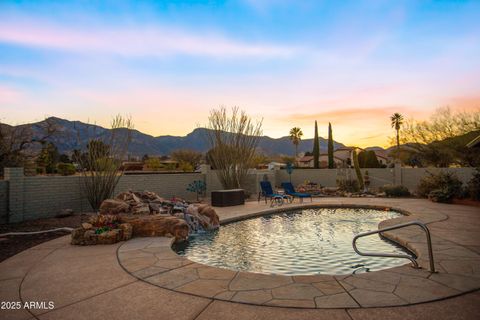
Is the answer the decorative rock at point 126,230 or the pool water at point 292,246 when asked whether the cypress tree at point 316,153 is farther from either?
the decorative rock at point 126,230

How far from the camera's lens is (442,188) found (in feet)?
36.5

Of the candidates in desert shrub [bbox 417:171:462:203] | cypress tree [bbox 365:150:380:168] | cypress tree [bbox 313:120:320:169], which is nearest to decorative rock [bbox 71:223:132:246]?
desert shrub [bbox 417:171:462:203]

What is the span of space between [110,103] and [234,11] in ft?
21.0

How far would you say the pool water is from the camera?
430 centimetres

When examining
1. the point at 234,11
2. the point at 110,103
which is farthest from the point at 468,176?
the point at 110,103

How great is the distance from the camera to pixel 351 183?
15664 mm

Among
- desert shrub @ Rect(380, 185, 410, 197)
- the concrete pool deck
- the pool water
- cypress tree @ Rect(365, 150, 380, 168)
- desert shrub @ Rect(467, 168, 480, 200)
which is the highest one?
cypress tree @ Rect(365, 150, 380, 168)

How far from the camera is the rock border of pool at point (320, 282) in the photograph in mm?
2775

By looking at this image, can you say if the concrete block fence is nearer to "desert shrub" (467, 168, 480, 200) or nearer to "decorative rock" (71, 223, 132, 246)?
"desert shrub" (467, 168, 480, 200)

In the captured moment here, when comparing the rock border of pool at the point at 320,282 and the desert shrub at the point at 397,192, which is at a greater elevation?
the desert shrub at the point at 397,192

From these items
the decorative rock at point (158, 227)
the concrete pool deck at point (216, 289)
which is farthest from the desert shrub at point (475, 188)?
the decorative rock at point (158, 227)

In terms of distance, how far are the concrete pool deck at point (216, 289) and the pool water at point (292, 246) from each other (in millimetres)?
665

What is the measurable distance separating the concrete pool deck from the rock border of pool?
10mm

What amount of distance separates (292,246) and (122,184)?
25.9 feet
